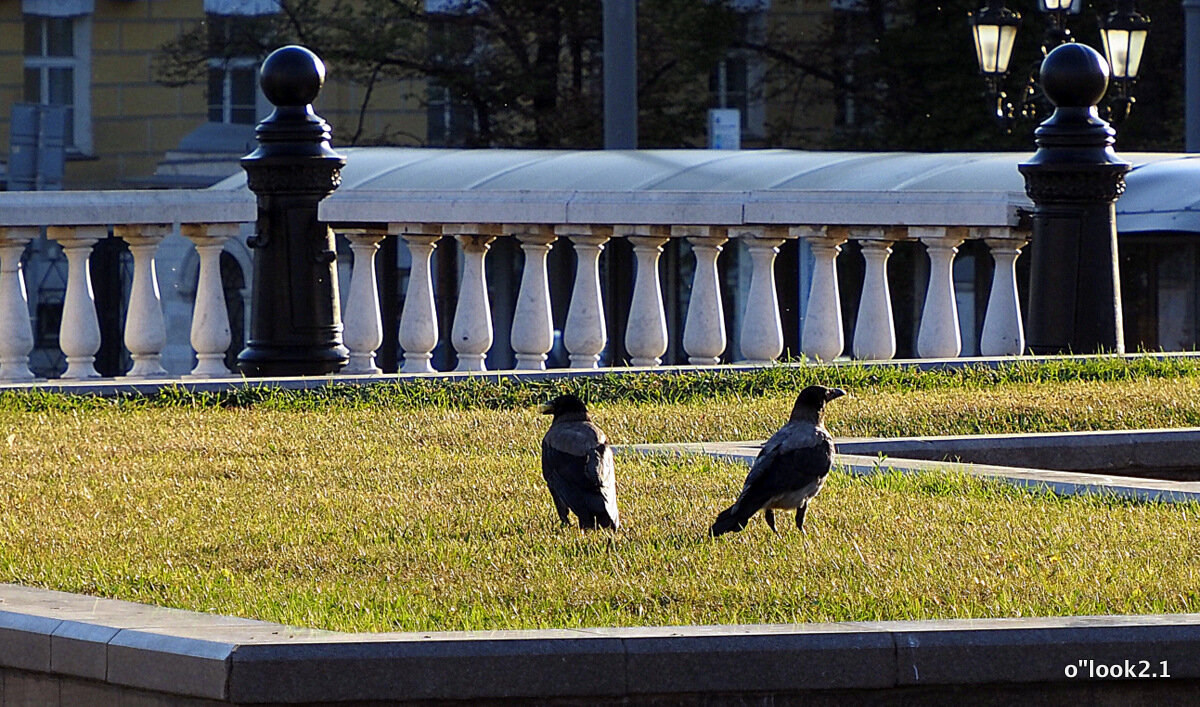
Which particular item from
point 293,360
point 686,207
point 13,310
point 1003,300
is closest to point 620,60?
point 686,207

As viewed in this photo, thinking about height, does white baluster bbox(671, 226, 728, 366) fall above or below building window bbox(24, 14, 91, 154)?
below

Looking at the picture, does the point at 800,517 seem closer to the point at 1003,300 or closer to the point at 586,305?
the point at 586,305

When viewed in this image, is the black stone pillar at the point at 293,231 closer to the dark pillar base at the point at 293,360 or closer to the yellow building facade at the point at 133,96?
the dark pillar base at the point at 293,360

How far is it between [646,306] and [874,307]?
42.8 inches

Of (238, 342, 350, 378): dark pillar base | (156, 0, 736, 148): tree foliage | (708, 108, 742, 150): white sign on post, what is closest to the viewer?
(238, 342, 350, 378): dark pillar base

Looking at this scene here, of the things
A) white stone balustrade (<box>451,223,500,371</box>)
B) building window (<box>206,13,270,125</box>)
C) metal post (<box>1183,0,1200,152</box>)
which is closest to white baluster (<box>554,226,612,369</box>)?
white stone balustrade (<box>451,223,500,371</box>)

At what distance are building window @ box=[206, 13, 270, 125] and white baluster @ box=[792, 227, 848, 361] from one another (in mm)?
23097

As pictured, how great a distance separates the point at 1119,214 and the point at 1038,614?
947 centimetres

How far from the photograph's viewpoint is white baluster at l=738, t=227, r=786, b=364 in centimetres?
1077

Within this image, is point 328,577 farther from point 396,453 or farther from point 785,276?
point 785,276

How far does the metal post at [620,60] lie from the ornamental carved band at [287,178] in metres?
6.21

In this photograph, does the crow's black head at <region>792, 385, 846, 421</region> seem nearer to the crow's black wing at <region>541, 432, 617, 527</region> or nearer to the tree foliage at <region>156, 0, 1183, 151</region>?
the crow's black wing at <region>541, 432, 617, 527</region>

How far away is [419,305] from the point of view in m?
10.8

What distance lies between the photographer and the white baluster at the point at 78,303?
10289mm
